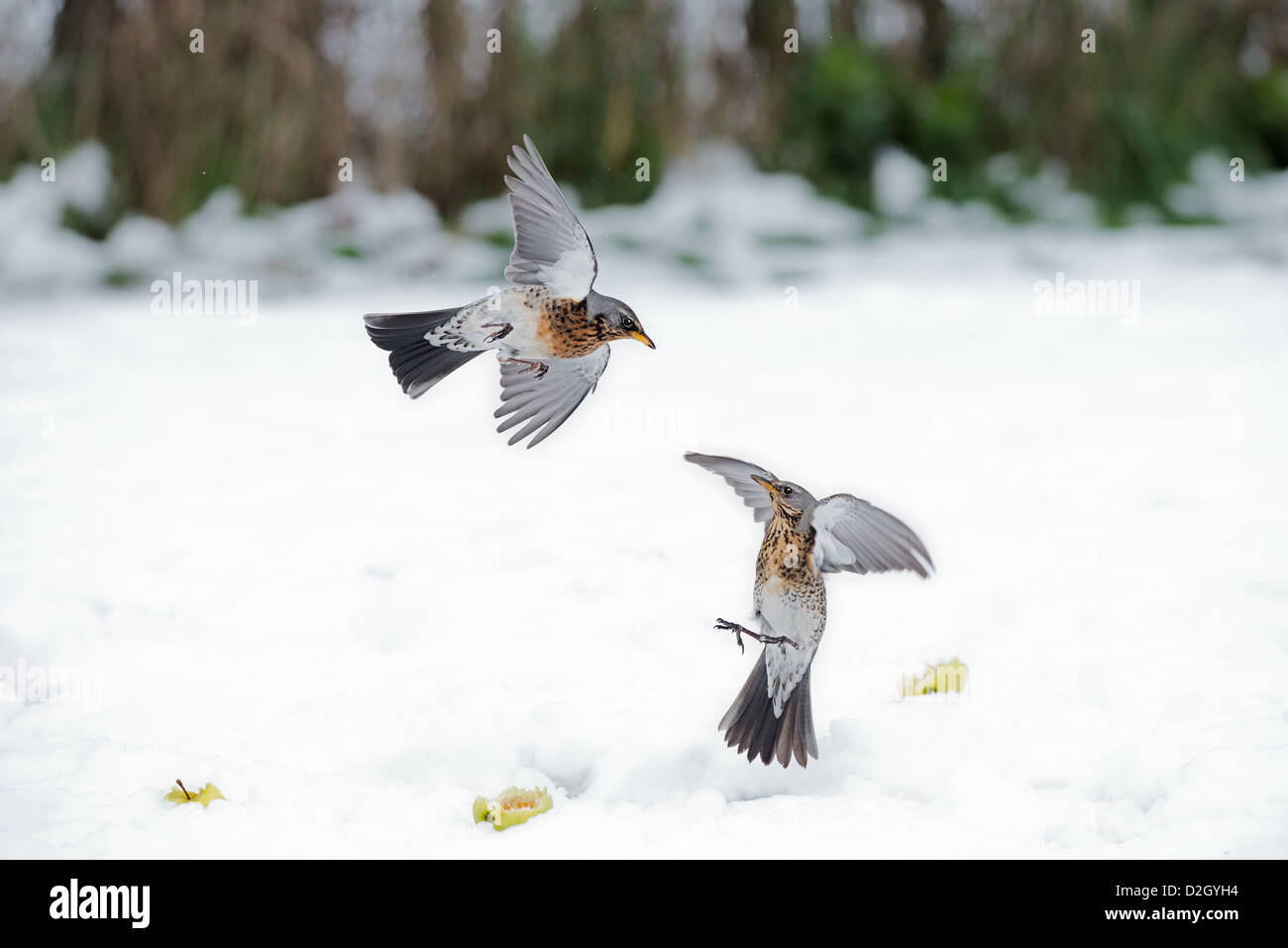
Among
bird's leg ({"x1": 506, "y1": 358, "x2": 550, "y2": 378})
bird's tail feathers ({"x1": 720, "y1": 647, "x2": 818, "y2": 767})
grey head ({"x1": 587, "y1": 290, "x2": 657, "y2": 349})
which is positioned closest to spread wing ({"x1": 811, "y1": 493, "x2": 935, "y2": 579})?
bird's tail feathers ({"x1": 720, "y1": 647, "x2": 818, "y2": 767})

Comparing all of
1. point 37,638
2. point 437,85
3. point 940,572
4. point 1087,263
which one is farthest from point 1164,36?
point 37,638

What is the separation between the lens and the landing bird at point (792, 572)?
6.22 feet

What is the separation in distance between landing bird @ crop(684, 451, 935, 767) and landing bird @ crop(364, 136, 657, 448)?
0.27 m

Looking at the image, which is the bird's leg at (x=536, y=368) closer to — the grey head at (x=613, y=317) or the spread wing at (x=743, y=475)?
the grey head at (x=613, y=317)

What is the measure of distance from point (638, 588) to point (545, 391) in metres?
0.90

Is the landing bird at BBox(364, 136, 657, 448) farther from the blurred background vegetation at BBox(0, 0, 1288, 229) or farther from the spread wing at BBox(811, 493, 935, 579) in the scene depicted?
the blurred background vegetation at BBox(0, 0, 1288, 229)

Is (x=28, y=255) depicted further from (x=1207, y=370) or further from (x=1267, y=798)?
(x=1267, y=798)

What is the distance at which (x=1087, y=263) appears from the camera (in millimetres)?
5941

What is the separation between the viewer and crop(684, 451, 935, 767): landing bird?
6.22ft

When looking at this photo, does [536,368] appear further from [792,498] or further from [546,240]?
[792,498]

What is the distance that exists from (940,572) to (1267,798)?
1.07 m

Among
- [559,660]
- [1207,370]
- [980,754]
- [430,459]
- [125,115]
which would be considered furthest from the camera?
[125,115]

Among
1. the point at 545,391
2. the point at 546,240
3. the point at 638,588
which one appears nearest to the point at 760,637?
the point at 545,391

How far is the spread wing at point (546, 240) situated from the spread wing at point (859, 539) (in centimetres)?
49
